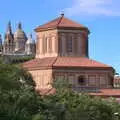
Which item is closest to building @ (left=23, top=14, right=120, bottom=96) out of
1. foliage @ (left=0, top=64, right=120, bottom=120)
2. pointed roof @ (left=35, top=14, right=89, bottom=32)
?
pointed roof @ (left=35, top=14, right=89, bottom=32)

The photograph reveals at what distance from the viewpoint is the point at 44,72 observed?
92.9 m

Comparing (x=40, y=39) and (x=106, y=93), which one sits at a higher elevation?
(x=40, y=39)

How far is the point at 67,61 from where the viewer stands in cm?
9338

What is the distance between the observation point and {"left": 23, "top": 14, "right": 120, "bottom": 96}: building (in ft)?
303

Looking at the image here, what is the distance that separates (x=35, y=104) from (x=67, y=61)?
3753cm

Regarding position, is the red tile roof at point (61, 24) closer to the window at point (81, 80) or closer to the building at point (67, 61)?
the building at point (67, 61)

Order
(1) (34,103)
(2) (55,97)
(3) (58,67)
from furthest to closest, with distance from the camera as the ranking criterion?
(3) (58,67) < (2) (55,97) < (1) (34,103)

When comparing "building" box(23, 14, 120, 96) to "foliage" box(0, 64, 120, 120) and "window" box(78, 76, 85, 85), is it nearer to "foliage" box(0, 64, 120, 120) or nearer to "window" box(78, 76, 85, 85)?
"window" box(78, 76, 85, 85)

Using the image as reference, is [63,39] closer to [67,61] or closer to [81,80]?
[67,61]

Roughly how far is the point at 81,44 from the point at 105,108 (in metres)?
28.6

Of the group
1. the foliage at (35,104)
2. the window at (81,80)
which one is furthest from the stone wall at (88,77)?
the foliage at (35,104)

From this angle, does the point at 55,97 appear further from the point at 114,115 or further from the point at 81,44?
the point at 81,44

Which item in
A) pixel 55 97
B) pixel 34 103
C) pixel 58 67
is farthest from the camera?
pixel 58 67

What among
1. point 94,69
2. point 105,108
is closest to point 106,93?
point 94,69
